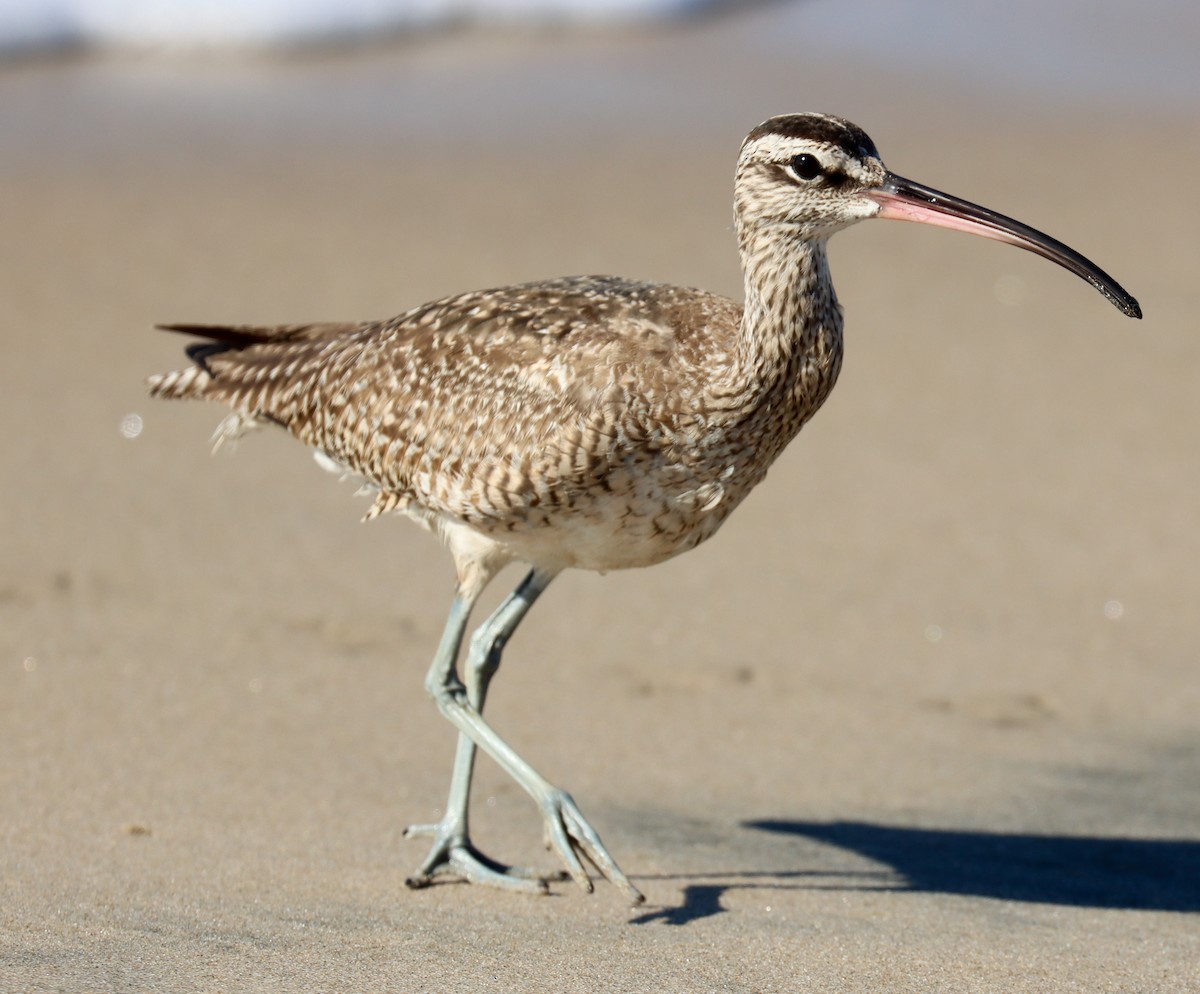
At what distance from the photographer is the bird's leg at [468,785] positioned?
4.89 metres

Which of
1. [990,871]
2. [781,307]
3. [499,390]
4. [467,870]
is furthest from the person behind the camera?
[990,871]

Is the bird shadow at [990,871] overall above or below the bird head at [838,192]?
below

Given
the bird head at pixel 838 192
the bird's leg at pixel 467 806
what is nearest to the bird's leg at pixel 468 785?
the bird's leg at pixel 467 806

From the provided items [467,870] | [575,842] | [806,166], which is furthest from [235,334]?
[806,166]

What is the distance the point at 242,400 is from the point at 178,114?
6.78 metres

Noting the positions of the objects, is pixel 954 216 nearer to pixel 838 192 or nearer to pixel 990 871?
pixel 838 192

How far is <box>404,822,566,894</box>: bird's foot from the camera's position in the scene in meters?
5.08

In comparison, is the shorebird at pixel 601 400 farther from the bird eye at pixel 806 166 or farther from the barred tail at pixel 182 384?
the barred tail at pixel 182 384

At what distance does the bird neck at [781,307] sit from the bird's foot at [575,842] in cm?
122

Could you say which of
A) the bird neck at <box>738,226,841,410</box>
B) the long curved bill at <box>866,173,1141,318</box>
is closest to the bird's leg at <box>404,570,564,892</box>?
the bird neck at <box>738,226,841,410</box>

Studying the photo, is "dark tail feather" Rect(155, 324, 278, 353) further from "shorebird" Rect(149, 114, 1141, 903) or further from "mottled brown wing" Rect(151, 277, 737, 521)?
"shorebird" Rect(149, 114, 1141, 903)

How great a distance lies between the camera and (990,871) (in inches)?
212

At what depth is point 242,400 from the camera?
575 centimetres

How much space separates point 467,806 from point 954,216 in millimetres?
2048
